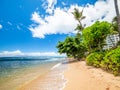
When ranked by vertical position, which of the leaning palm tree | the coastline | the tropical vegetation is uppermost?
the leaning palm tree

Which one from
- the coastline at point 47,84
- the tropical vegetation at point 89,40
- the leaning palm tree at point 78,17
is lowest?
the coastline at point 47,84

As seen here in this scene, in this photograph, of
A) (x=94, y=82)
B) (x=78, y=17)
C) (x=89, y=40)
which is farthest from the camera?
(x=78, y=17)

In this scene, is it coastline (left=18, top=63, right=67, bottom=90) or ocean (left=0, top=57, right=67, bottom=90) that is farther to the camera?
ocean (left=0, top=57, right=67, bottom=90)

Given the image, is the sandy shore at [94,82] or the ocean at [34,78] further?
the ocean at [34,78]

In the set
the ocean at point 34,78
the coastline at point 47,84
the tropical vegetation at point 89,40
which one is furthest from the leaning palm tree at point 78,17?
the coastline at point 47,84

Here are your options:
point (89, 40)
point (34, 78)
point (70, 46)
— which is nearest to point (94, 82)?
point (34, 78)

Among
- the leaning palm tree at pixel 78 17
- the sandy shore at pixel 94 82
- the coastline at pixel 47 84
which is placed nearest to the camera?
the sandy shore at pixel 94 82

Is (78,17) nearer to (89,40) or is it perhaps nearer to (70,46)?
(70,46)

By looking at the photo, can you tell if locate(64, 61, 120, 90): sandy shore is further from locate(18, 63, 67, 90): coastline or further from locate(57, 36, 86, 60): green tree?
locate(57, 36, 86, 60): green tree

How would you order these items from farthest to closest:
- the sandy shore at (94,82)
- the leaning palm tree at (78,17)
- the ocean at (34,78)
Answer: the leaning palm tree at (78,17)
the ocean at (34,78)
the sandy shore at (94,82)

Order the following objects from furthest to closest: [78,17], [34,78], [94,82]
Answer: [78,17] → [34,78] → [94,82]

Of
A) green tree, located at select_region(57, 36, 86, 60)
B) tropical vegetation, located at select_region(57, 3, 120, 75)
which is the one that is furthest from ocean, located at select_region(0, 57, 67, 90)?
green tree, located at select_region(57, 36, 86, 60)

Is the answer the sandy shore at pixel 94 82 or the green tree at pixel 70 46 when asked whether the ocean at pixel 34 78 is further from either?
the green tree at pixel 70 46

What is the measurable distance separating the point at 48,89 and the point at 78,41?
29547 mm
